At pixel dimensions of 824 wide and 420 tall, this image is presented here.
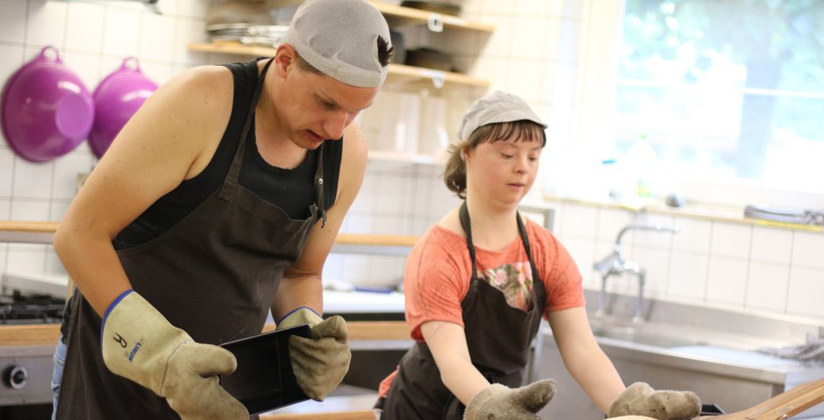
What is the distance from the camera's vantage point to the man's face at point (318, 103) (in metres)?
1.30

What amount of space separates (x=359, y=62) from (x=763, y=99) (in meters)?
2.65

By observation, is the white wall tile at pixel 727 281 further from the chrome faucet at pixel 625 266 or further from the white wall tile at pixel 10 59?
the white wall tile at pixel 10 59

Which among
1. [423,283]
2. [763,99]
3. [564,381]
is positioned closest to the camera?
[423,283]

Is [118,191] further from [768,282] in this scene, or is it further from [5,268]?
[768,282]

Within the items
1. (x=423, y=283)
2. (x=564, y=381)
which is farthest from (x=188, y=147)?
(x=564, y=381)

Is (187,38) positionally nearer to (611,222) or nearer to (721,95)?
(611,222)

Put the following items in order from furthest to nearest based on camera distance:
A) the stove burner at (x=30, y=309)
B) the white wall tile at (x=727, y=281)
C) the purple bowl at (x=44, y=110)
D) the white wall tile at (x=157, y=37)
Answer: the white wall tile at (x=157, y=37) → the white wall tile at (x=727, y=281) → the purple bowl at (x=44, y=110) → the stove burner at (x=30, y=309)

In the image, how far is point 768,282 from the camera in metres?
3.33

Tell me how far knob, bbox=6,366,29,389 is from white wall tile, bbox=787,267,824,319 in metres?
2.34

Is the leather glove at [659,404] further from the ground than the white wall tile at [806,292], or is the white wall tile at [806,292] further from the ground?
the white wall tile at [806,292]

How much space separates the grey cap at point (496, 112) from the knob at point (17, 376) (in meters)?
1.21

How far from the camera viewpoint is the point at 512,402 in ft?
4.59

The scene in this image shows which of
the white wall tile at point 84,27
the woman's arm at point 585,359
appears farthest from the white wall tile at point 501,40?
the woman's arm at point 585,359

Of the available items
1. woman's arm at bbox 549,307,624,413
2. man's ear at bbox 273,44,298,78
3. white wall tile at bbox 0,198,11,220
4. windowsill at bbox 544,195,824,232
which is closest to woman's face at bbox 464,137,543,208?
woman's arm at bbox 549,307,624,413
